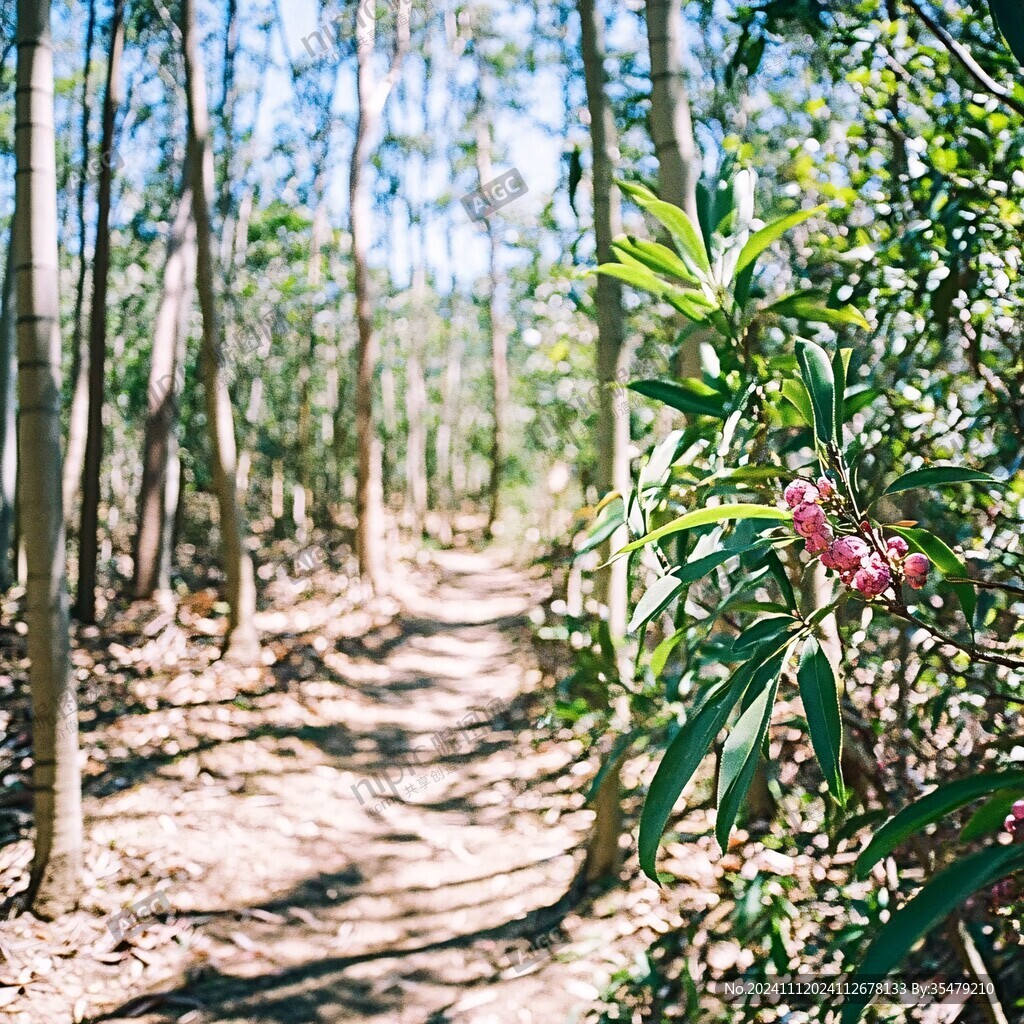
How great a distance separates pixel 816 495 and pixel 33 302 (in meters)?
3.26

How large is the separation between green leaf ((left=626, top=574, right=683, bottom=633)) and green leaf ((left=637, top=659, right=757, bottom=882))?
0.14 metres

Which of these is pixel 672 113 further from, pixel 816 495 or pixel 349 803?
pixel 349 803

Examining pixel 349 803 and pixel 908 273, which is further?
pixel 349 803

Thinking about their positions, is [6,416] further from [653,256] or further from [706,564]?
[706,564]

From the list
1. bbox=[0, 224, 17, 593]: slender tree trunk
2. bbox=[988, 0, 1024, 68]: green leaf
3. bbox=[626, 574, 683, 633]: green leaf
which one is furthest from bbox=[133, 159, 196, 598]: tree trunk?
bbox=[988, 0, 1024, 68]: green leaf

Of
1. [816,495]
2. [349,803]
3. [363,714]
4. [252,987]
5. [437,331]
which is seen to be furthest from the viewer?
[437,331]

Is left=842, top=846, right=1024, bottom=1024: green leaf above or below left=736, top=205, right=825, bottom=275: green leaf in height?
below

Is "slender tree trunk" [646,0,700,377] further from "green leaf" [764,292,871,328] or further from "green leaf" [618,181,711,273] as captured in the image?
"green leaf" [618,181,711,273]

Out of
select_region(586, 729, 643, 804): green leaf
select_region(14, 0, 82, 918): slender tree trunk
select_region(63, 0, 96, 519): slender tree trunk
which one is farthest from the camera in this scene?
select_region(63, 0, 96, 519): slender tree trunk

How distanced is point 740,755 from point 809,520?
0.32m

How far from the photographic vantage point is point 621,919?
11.8ft

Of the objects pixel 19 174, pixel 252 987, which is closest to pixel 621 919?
pixel 252 987

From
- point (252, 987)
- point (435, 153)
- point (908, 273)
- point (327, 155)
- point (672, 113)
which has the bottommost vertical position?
point (252, 987)

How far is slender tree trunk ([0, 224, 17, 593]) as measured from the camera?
300 inches
